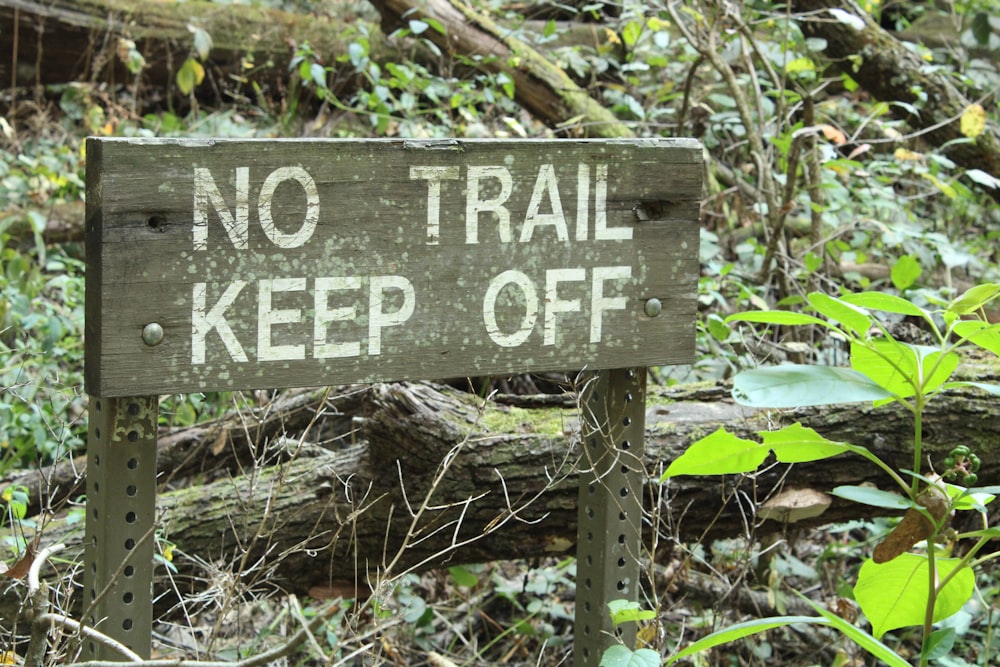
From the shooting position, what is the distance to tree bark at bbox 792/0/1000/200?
510cm

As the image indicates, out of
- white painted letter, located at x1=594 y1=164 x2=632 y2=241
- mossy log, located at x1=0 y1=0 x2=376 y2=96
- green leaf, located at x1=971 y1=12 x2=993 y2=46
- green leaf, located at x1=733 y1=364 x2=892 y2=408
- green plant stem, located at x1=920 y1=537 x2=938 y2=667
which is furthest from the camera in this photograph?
mossy log, located at x1=0 y1=0 x2=376 y2=96

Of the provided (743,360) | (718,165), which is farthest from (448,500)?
(718,165)

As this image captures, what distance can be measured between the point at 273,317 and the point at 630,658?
2.93ft

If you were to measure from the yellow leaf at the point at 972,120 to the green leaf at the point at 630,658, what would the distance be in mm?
3653

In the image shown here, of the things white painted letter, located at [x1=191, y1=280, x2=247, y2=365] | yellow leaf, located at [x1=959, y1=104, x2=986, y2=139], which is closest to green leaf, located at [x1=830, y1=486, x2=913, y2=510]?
white painted letter, located at [x1=191, y1=280, x2=247, y2=365]

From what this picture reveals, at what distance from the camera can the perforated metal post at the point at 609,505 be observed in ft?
7.62

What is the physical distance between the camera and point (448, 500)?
2.86 metres

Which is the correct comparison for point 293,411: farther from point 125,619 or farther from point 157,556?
point 125,619

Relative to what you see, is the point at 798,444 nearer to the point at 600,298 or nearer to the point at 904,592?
the point at 904,592

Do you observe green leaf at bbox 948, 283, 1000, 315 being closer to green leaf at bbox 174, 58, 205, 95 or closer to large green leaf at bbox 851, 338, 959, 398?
large green leaf at bbox 851, 338, 959, 398

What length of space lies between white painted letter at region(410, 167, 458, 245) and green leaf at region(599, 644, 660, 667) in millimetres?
829

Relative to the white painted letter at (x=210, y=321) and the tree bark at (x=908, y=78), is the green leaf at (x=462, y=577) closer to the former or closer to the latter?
the white painted letter at (x=210, y=321)

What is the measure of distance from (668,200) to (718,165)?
137 inches

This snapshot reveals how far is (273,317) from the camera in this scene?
1.94 metres
